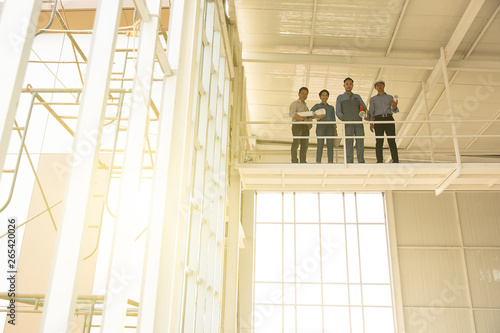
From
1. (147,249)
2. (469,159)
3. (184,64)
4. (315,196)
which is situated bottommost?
(147,249)

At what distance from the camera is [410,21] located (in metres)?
11.5

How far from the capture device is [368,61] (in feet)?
41.0

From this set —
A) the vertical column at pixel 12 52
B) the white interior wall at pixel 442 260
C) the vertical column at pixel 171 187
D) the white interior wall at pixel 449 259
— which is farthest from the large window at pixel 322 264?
the vertical column at pixel 12 52

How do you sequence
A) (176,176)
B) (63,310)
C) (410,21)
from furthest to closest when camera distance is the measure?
(410,21)
(176,176)
(63,310)

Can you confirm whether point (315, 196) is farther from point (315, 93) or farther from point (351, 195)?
point (315, 93)

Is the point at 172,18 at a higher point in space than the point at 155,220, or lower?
higher

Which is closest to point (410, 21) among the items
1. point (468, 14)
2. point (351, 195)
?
point (468, 14)

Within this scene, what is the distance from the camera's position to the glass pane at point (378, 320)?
15.5 meters

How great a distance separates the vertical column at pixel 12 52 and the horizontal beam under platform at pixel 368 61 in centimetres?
1016

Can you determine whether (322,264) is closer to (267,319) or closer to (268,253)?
(268,253)

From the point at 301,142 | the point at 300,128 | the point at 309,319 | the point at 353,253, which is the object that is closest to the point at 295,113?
the point at 300,128

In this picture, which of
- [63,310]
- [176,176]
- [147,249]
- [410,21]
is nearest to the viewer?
[63,310]

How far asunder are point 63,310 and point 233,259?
781 cm

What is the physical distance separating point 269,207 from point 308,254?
2.44 meters
